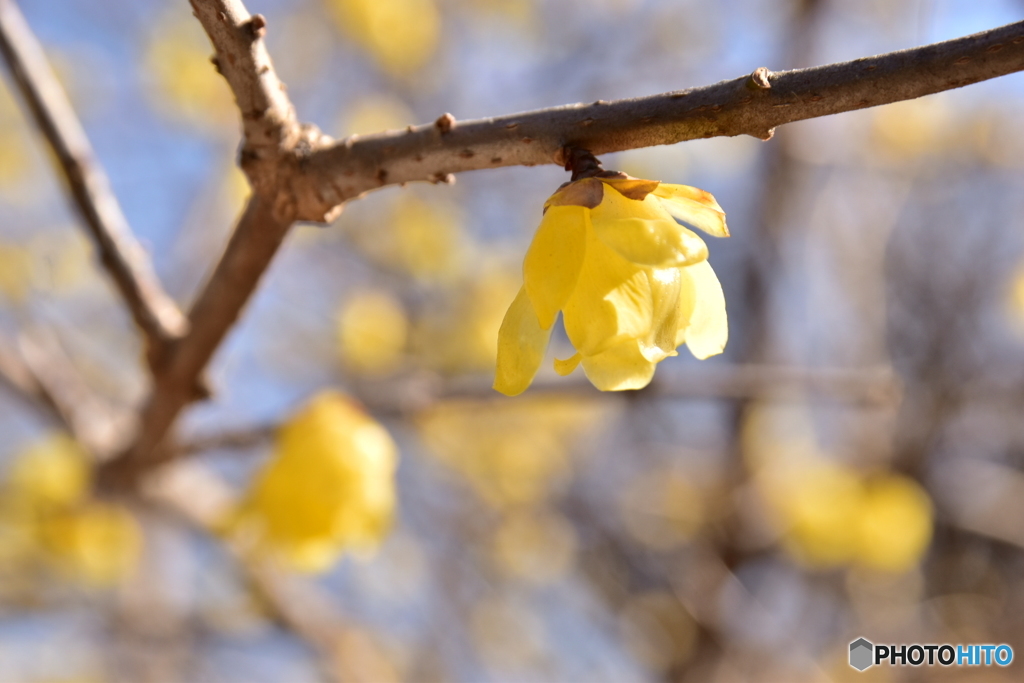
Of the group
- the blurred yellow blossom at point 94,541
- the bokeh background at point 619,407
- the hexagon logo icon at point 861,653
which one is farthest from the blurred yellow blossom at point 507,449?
the hexagon logo icon at point 861,653

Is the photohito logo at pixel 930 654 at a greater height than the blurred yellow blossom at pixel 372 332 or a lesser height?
lesser

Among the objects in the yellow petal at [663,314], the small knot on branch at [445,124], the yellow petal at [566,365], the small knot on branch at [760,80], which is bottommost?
the yellow petal at [566,365]

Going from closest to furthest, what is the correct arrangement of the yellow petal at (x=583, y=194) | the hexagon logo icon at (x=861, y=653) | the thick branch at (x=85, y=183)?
the yellow petal at (x=583, y=194) → the thick branch at (x=85, y=183) → the hexagon logo icon at (x=861, y=653)

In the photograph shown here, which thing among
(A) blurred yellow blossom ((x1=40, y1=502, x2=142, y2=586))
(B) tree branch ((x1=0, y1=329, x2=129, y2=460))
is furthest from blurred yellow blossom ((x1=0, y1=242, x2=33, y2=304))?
(B) tree branch ((x1=0, y1=329, x2=129, y2=460))

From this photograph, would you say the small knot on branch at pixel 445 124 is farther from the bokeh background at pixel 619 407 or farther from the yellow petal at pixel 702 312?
the bokeh background at pixel 619 407

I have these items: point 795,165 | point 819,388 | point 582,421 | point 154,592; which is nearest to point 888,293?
point 795,165

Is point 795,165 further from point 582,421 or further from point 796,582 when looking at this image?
point 796,582

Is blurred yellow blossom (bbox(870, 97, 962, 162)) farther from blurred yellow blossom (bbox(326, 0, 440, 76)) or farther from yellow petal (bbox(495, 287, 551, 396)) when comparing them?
yellow petal (bbox(495, 287, 551, 396))

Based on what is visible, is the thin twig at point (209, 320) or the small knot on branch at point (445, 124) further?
Result: the thin twig at point (209, 320)

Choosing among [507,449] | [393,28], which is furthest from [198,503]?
[393,28]
